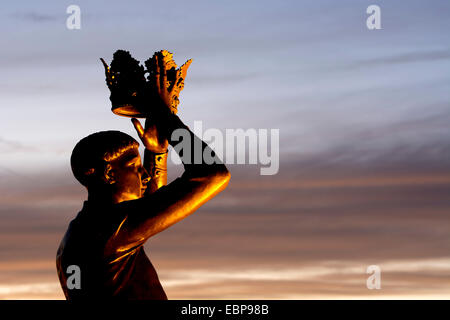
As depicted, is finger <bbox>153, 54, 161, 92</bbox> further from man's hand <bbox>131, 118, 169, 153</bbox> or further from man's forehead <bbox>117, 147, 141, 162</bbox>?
man's forehead <bbox>117, 147, 141, 162</bbox>

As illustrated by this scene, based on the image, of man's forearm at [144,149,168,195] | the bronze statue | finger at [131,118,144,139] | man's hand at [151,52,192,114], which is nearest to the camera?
the bronze statue

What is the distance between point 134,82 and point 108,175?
48.9 inches

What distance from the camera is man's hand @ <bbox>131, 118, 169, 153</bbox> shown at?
42.2 ft

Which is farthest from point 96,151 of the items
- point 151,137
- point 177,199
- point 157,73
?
point 157,73

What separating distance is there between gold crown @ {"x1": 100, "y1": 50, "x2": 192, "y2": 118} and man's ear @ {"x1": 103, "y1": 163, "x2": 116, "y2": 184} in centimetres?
87

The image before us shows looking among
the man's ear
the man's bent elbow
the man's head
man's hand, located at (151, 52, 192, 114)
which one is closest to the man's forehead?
the man's head

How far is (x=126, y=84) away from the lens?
42.5 feet

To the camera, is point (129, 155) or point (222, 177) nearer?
point (222, 177)

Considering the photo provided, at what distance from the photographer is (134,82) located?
42.5 ft

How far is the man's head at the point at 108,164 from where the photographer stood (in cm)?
1234

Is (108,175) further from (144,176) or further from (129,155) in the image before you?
(144,176)
